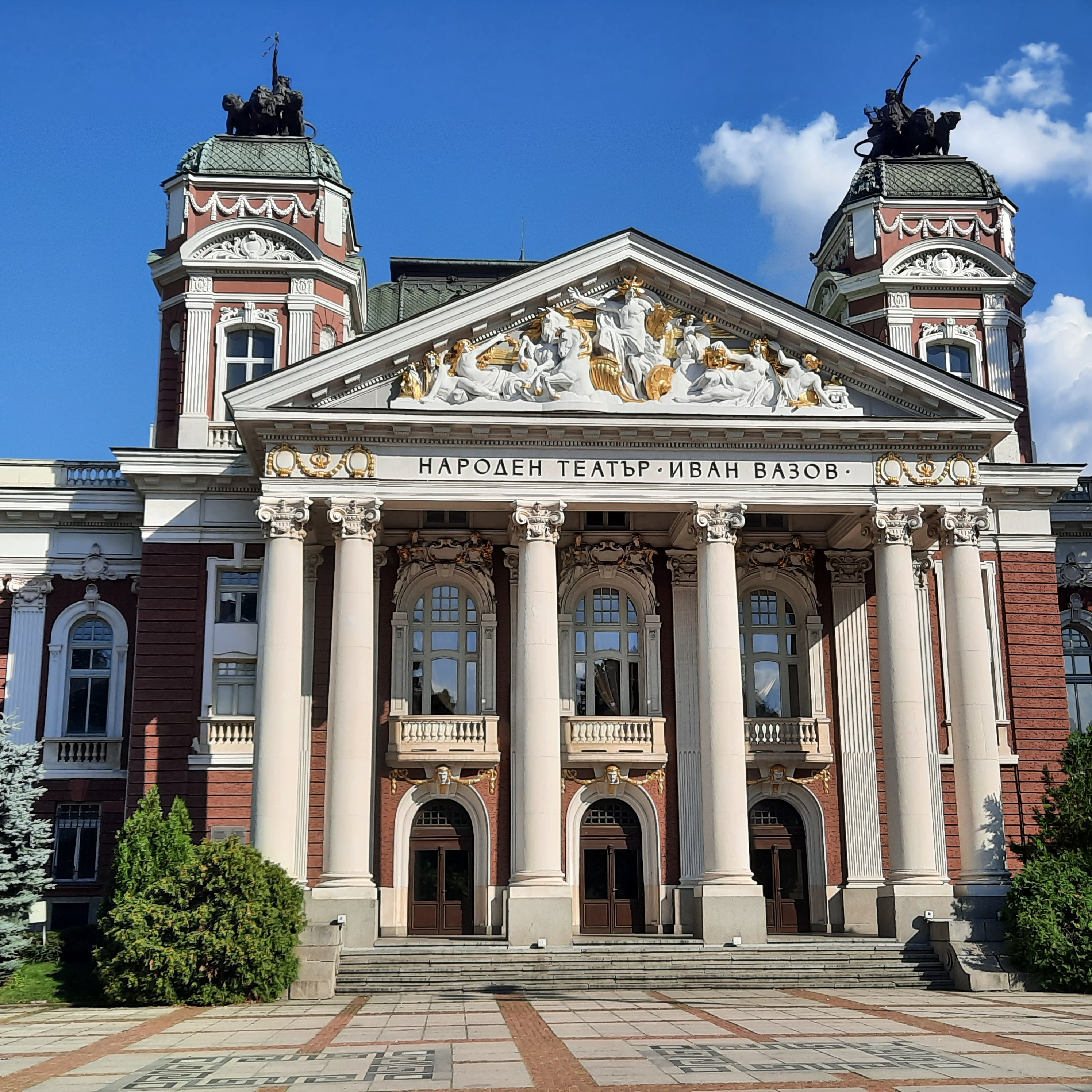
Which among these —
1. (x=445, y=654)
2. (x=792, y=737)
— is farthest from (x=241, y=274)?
(x=792, y=737)

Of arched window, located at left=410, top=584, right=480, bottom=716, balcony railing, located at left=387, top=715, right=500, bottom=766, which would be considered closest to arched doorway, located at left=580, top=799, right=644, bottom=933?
balcony railing, located at left=387, top=715, right=500, bottom=766

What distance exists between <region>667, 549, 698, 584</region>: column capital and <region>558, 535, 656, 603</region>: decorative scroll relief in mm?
551

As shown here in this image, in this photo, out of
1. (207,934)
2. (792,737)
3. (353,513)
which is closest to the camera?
(207,934)

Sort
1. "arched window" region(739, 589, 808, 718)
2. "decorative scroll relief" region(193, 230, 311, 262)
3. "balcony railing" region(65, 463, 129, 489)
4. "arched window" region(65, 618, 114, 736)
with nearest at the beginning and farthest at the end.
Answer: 1. "arched window" region(739, 589, 808, 718)
2. "arched window" region(65, 618, 114, 736)
3. "balcony railing" region(65, 463, 129, 489)
4. "decorative scroll relief" region(193, 230, 311, 262)

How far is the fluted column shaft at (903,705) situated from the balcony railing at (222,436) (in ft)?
59.1

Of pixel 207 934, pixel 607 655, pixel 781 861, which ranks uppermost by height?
pixel 607 655

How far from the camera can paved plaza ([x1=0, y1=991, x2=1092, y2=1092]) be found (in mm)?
16391

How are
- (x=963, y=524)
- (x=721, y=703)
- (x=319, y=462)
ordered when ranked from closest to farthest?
(x=721, y=703) → (x=319, y=462) → (x=963, y=524)

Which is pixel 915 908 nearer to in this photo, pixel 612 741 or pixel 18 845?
pixel 612 741

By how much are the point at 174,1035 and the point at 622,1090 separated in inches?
357

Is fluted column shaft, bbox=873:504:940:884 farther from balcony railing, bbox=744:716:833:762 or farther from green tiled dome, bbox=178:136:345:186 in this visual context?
green tiled dome, bbox=178:136:345:186

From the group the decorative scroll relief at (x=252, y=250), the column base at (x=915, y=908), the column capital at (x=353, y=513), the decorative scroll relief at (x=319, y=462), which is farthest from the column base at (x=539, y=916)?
the decorative scroll relief at (x=252, y=250)

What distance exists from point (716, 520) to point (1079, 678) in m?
15.9

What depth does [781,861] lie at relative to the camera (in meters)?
36.2
